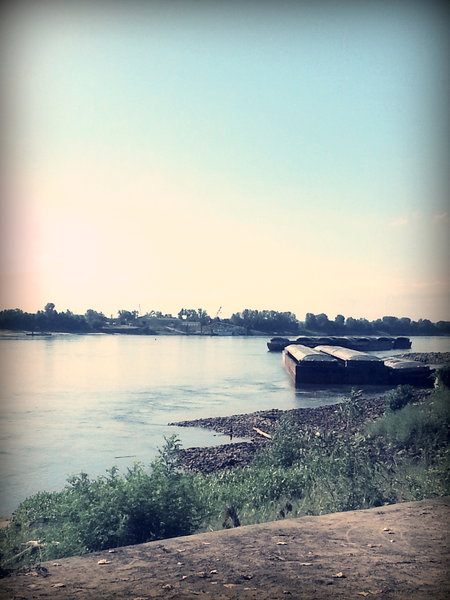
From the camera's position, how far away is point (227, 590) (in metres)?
4.28

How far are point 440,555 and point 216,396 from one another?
74.7ft

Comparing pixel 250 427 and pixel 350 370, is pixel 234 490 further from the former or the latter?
pixel 350 370

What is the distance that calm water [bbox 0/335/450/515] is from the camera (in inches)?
536

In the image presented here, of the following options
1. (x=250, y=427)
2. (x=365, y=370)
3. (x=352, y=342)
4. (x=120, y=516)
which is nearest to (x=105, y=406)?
(x=250, y=427)

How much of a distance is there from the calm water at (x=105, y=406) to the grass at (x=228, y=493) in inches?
89.1

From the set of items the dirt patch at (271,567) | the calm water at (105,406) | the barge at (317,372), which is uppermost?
the dirt patch at (271,567)

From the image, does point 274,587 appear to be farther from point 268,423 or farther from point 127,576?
point 268,423

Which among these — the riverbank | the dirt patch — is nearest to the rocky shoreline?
the riverbank

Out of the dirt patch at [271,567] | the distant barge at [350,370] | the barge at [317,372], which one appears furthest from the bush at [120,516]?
the barge at [317,372]

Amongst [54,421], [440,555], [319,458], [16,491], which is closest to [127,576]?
[440,555]

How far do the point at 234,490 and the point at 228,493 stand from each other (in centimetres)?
23

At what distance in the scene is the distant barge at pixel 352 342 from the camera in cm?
5153

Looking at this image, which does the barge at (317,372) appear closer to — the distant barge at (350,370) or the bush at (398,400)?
the distant barge at (350,370)

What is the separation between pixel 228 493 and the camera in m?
8.82
